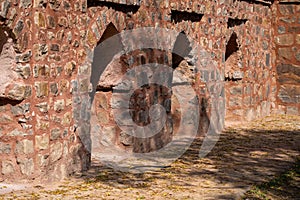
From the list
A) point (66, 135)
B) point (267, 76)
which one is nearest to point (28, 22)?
point (66, 135)

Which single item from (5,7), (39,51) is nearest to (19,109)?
(39,51)

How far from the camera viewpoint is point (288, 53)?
13.3m

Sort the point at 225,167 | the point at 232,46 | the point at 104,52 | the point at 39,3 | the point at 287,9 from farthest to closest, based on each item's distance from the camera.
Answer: the point at 287,9, the point at 232,46, the point at 104,52, the point at 225,167, the point at 39,3

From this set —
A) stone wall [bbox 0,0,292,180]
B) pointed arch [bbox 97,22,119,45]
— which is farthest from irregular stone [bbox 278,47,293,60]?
pointed arch [bbox 97,22,119,45]

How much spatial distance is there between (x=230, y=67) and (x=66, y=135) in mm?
5824

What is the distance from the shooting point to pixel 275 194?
261 inches

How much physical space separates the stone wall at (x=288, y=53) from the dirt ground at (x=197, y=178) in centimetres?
349

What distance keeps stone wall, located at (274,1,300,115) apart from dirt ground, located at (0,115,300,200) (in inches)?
138

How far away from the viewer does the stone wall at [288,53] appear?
520 inches

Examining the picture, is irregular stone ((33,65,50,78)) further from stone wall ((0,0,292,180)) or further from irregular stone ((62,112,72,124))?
irregular stone ((62,112,72,124))

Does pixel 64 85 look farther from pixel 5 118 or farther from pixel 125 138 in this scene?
pixel 125 138

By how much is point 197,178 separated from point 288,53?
21.8 ft

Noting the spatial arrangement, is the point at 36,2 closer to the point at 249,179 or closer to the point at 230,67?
the point at 249,179

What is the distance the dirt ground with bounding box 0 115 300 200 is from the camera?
6.51 m
